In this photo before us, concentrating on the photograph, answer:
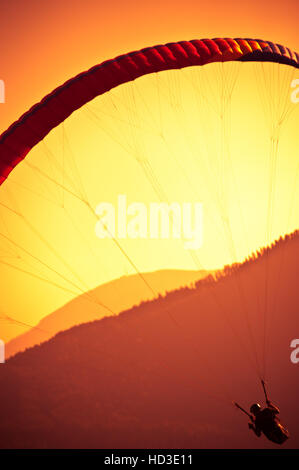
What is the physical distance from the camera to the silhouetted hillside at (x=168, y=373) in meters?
16.6

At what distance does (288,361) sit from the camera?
748 inches

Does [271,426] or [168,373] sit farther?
[168,373]

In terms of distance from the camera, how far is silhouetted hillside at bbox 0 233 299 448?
54.5 feet

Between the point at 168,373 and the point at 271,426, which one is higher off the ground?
the point at 168,373

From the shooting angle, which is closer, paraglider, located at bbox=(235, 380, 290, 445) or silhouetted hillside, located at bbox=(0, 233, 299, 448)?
paraglider, located at bbox=(235, 380, 290, 445)

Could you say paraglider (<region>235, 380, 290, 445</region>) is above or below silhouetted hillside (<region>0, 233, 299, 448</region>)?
below

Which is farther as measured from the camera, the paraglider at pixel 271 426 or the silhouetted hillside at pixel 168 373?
the silhouetted hillside at pixel 168 373

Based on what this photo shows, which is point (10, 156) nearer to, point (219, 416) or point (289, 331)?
point (219, 416)

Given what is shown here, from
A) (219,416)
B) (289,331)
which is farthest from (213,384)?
(289,331)

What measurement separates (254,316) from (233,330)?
1.40 meters

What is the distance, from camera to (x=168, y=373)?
1928 centimetres

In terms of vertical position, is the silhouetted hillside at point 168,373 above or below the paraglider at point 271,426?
above
